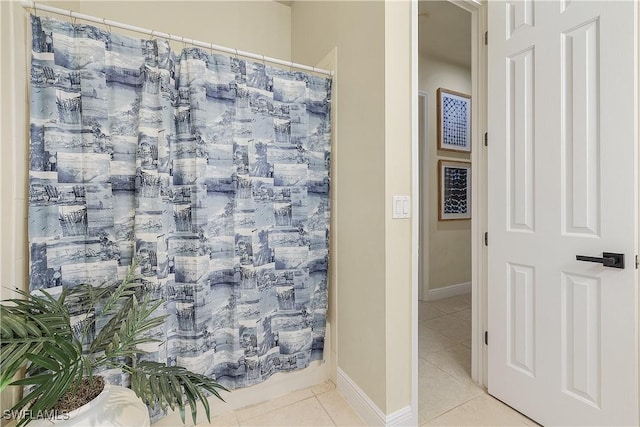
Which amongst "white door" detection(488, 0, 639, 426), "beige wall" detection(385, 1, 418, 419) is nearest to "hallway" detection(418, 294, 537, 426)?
"white door" detection(488, 0, 639, 426)

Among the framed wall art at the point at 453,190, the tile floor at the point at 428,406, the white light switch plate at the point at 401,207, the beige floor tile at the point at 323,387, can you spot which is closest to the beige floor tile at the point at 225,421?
the tile floor at the point at 428,406

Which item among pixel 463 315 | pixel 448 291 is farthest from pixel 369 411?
pixel 448 291

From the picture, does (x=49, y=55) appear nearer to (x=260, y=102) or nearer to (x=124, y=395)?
(x=260, y=102)

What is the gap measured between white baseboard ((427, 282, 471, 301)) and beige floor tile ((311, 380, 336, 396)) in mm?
1932

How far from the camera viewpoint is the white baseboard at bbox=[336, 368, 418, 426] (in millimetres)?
1404

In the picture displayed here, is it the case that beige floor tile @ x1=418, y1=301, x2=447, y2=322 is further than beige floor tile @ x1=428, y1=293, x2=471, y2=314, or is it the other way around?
beige floor tile @ x1=428, y1=293, x2=471, y2=314

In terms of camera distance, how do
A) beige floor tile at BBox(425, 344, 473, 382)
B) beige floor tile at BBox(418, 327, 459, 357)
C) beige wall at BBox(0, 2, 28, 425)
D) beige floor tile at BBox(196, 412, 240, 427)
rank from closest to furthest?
beige wall at BBox(0, 2, 28, 425) → beige floor tile at BBox(196, 412, 240, 427) → beige floor tile at BBox(425, 344, 473, 382) → beige floor tile at BBox(418, 327, 459, 357)

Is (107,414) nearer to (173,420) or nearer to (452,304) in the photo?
(173,420)

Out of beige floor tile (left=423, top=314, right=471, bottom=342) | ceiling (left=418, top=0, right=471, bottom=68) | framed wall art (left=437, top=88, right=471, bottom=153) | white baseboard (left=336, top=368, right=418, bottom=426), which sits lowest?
beige floor tile (left=423, top=314, right=471, bottom=342)

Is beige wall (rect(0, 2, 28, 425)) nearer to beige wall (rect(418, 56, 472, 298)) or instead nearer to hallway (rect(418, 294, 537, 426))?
hallway (rect(418, 294, 537, 426))

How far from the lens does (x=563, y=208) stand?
133 cm

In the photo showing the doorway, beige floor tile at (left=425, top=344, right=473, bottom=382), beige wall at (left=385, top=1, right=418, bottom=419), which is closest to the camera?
beige wall at (left=385, top=1, right=418, bottom=419)

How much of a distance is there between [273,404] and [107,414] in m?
0.95

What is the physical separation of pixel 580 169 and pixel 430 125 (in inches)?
86.2
